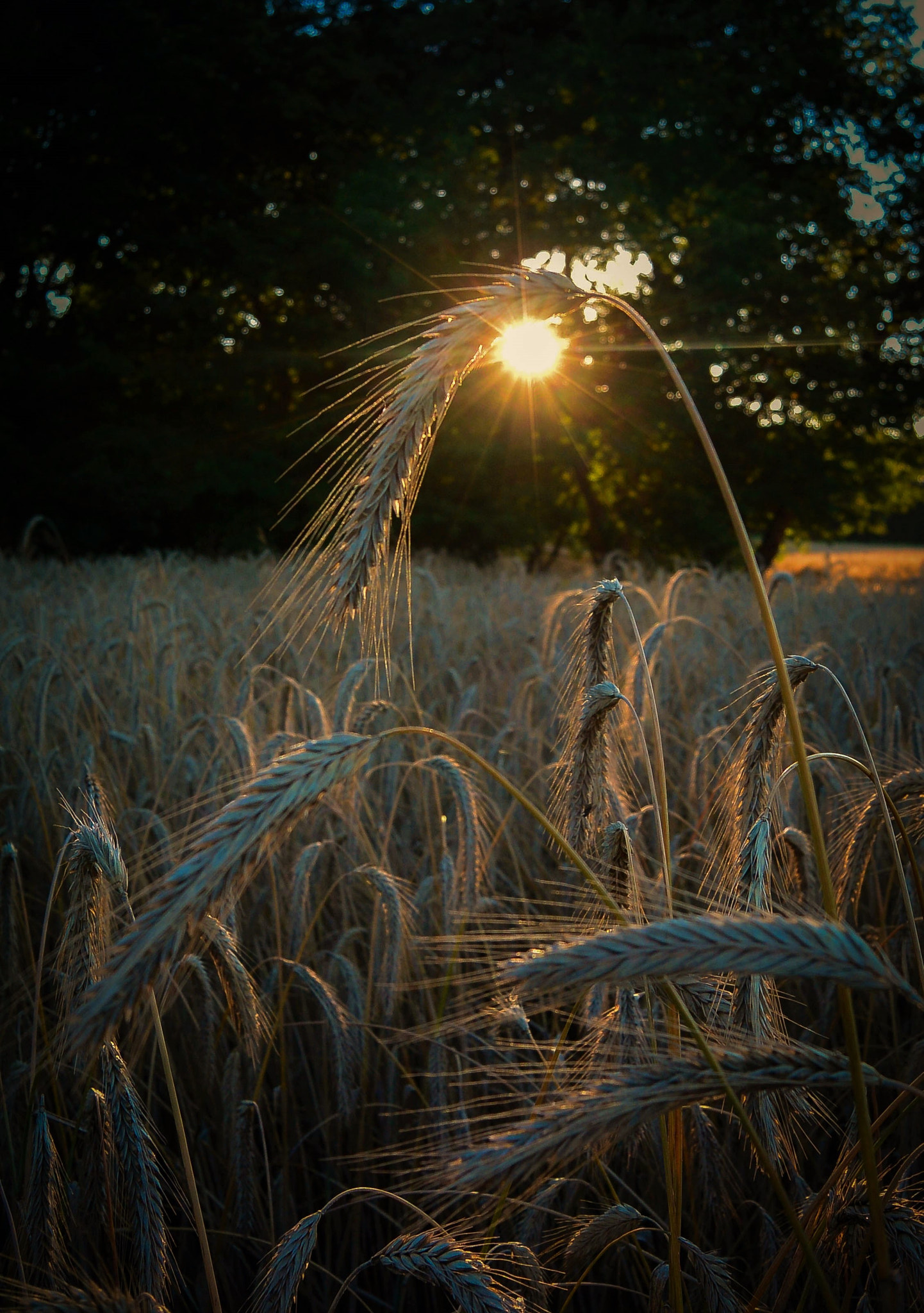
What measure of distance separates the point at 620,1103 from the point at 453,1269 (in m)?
0.35

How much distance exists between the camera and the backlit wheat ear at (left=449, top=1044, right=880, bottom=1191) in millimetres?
662

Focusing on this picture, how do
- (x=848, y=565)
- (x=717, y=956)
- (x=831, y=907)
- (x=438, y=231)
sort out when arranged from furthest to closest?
(x=438, y=231)
(x=848, y=565)
(x=831, y=907)
(x=717, y=956)

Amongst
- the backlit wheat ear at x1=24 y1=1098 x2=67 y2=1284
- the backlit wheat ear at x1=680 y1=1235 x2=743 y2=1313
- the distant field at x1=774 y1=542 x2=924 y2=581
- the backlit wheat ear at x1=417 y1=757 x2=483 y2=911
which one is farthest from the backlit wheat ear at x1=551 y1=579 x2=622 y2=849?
the distant field at x1=774 y1=542 x2=924 y2=581

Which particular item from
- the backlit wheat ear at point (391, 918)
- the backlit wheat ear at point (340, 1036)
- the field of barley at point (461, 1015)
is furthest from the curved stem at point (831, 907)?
the backlit wheat ear at point (340, 1036)

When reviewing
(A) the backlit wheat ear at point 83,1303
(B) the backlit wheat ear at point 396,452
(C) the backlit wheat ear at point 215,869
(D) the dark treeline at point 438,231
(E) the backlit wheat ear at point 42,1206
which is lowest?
(E) the backlit wheat ear at point 42,1206

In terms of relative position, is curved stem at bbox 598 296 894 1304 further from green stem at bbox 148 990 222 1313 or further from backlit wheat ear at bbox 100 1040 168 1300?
backlit wheat ear at bbox 100 1040 168 1300

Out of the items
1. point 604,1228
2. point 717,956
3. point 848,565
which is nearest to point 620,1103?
point 717,956

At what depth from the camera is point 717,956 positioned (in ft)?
2.12

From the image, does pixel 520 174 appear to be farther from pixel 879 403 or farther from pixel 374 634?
pixel 374 634

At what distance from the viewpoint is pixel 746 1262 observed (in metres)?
1.33

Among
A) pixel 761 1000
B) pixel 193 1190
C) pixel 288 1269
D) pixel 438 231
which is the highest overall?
pixel 438 231

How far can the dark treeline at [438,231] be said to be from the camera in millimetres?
12891

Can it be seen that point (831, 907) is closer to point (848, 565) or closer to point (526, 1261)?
point (526, 1261)

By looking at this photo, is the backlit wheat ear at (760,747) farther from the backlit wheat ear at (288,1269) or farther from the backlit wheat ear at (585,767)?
the backlit wheat ear at (288,1269)
